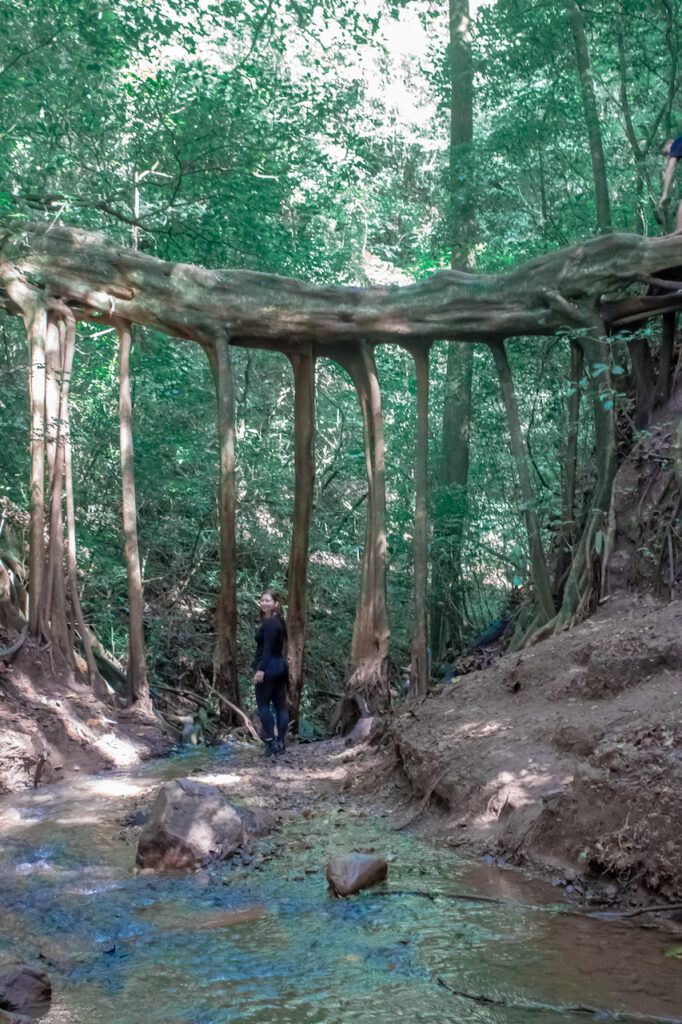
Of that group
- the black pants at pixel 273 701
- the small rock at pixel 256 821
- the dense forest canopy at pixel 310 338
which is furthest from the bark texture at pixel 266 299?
the small rock at pixel 256 821

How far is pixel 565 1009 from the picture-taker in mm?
3625

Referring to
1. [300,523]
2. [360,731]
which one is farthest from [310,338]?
[360,731]

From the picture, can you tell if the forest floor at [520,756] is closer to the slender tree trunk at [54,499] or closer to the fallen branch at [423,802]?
the fallen branch at [423,802]

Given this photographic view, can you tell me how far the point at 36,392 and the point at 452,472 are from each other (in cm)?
623

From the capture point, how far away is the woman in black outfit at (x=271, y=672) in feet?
30.7

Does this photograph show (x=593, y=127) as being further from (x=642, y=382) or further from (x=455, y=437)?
(x=455, y=437)

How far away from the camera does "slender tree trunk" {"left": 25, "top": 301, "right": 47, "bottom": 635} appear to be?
9336 millimetres

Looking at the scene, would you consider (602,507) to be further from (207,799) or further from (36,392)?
(36,392)

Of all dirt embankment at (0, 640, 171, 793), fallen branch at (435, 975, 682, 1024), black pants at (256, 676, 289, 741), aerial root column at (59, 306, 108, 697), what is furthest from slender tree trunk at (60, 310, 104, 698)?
fallen branch at (435, 975, 682, 1024)

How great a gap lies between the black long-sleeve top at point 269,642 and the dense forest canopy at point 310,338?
48.5 inches

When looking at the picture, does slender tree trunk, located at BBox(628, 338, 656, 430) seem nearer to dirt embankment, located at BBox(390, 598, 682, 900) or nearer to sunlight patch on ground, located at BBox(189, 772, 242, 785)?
dirt embankment, located at BBox(390, 598, 682, 900)

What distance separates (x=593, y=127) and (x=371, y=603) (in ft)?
19.1

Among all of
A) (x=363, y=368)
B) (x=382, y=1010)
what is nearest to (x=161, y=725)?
(x=363, y=368)

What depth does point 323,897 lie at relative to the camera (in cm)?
511
